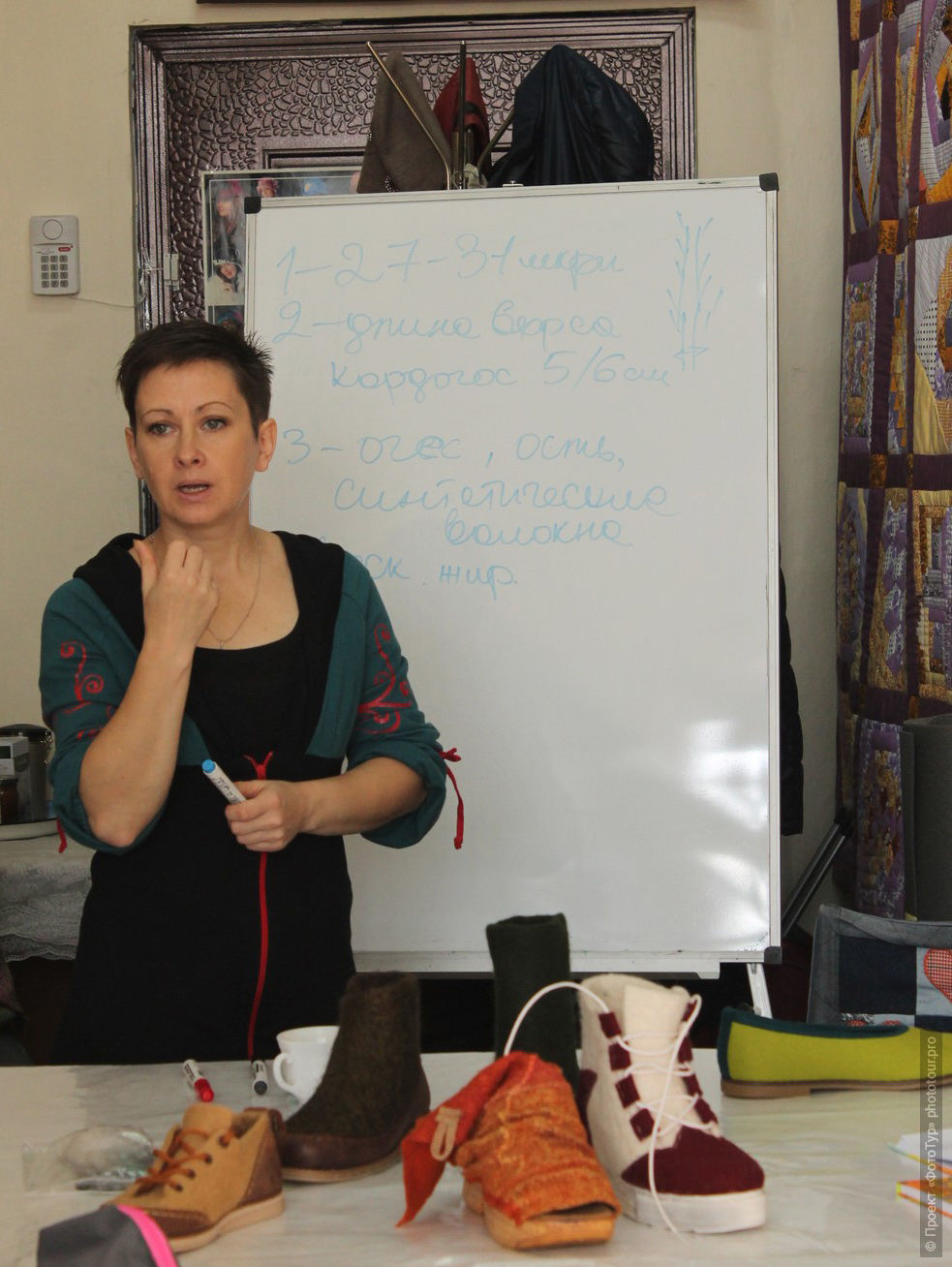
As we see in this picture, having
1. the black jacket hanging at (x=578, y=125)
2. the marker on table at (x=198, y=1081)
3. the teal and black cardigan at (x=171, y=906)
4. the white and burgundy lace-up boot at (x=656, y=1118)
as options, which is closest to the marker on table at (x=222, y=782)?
the teal and black cardigan at (x=171, y=906)

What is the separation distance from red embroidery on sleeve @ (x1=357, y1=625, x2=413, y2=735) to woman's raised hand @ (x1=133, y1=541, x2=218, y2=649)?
0.72 feet

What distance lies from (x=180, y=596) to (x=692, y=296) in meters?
1.04

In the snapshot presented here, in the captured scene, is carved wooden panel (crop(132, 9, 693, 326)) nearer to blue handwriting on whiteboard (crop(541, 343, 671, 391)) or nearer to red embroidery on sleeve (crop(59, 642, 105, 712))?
blue handwriting on whiteboard (crop(541, 343, 671, 391))

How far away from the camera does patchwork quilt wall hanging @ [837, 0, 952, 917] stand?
86.7 inches

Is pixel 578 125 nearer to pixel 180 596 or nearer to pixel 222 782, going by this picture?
pixel 180 596

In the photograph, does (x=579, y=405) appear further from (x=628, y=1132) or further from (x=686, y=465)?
(x=628, y=1132)

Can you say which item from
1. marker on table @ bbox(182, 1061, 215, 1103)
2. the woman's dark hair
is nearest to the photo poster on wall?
the woman's dark hair

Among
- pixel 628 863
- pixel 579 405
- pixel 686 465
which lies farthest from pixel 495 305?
pixel 628 863

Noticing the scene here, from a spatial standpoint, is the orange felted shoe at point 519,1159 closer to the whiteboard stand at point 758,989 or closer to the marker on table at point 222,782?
the marker on table at point 222,782

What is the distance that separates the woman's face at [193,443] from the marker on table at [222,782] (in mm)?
297

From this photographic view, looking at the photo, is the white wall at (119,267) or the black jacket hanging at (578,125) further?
the white wall at (119,267)

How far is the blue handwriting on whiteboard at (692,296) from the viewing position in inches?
76.8

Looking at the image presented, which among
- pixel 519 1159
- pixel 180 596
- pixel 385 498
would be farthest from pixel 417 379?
pixel 519 1159

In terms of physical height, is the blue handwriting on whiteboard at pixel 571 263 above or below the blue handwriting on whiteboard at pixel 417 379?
above
